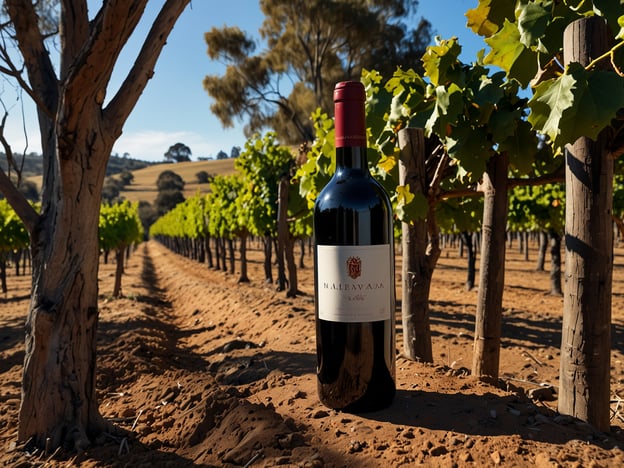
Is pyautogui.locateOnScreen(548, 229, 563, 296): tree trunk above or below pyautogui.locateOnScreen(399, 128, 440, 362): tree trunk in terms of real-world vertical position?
below

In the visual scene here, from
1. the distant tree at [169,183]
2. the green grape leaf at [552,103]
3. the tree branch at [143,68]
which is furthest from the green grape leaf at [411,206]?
the distant tree at [169,183]

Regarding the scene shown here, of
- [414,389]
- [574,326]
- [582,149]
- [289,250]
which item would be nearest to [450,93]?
[582,149]

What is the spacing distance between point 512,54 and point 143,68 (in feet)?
7.03

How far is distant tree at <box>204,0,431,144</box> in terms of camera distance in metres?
27.0

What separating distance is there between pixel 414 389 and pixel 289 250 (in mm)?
9030

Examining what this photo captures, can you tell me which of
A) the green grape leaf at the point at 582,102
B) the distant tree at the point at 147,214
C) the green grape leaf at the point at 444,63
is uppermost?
the distant tree at the point at 147,214

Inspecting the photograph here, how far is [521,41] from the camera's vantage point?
218 cm

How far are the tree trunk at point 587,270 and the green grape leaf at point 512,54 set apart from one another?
0.23m

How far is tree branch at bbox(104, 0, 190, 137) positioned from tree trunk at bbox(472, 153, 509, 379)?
2.35 m

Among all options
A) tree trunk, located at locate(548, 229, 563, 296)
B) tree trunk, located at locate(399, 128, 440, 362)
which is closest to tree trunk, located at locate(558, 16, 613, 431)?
tree trunk, located at locate(399, 128, 440, 362)

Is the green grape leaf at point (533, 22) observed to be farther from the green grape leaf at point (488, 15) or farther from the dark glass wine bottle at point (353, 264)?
the dark glass wine bottle at point (353, 264)

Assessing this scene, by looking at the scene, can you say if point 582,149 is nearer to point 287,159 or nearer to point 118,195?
point 287,159

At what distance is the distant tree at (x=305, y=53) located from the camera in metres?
27.0

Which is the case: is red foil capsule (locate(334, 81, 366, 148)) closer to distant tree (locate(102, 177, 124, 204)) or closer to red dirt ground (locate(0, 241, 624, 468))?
red dirt ground (locate(0, 241, 624, 468))
